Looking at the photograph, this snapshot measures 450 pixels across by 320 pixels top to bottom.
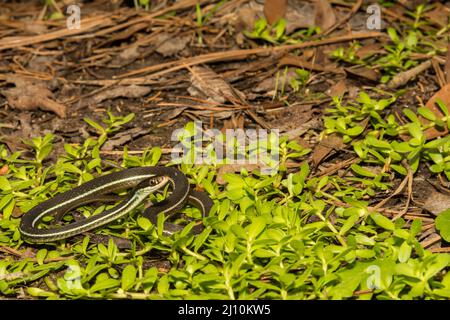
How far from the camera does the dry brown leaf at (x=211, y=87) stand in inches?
203

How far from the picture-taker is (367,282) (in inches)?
130

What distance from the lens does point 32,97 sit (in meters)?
5.33

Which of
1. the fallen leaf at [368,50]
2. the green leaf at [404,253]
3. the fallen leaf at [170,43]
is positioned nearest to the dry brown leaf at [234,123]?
the fallen leaf at [170,43]

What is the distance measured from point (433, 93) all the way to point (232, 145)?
65.5 inches

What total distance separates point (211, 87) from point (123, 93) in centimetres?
72

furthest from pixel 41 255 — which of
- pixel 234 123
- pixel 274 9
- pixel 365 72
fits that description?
pixel 274 9

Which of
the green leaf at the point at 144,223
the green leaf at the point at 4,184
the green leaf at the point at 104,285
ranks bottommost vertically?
the green leaf at the point at 104,285

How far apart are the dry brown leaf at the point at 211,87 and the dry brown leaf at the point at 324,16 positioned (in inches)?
43.8

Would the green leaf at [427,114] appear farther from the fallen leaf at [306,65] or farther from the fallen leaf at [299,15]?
the fallen leaf at [299,15]

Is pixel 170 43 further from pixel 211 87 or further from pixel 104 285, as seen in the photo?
pixel 104 285

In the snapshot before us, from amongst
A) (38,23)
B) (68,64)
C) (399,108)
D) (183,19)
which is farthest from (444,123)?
(38,23)

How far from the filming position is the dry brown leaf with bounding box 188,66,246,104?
16.9 feet

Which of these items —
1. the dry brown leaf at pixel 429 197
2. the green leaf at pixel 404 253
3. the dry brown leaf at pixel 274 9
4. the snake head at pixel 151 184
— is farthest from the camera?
the dry brown leaf at pixel 274 9

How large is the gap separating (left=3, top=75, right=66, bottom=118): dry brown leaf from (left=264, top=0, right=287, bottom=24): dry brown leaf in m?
1.99
